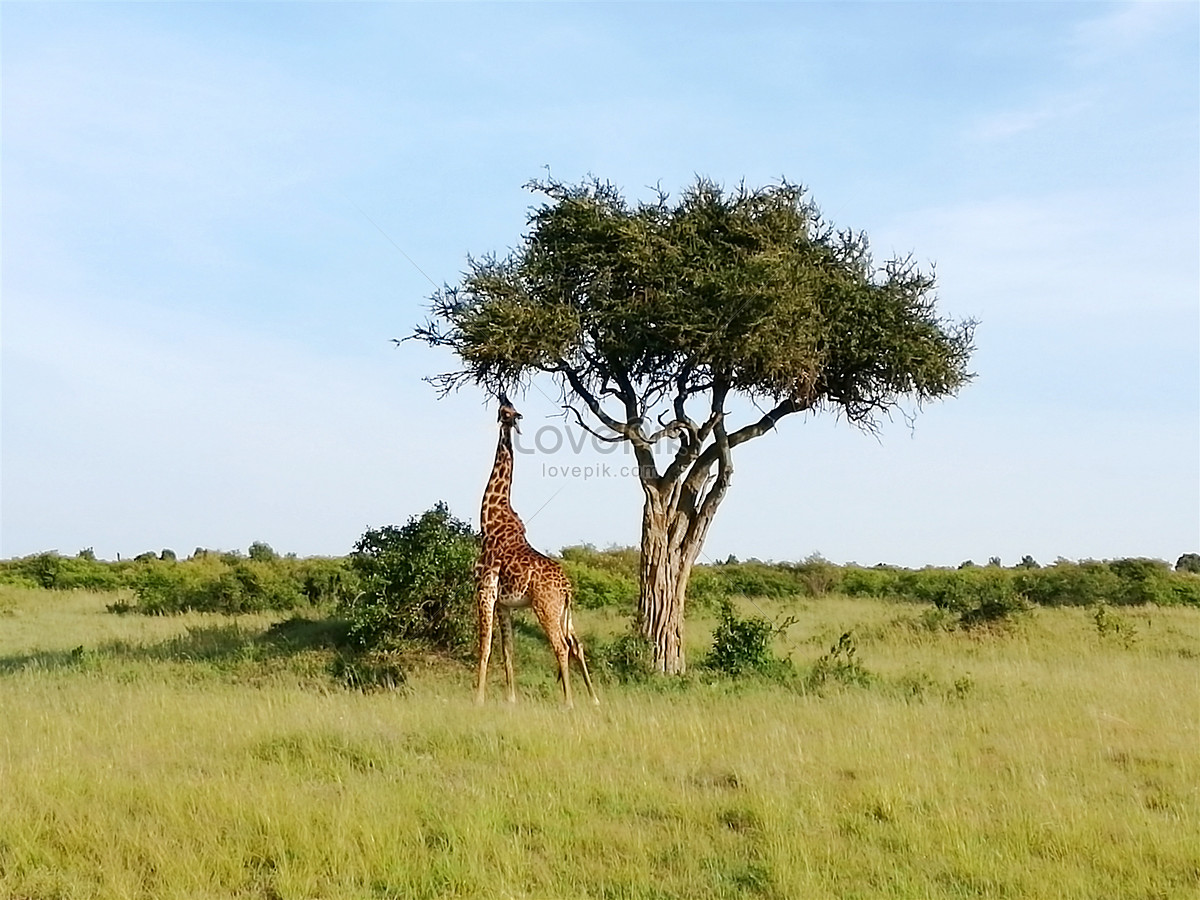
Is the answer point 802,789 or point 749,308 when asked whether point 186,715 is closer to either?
point 802,789

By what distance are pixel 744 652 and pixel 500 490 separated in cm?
349

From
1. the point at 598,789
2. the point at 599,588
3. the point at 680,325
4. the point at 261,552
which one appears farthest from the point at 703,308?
the point at 261,552

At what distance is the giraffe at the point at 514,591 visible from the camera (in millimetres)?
12391

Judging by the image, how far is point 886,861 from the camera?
685 cm

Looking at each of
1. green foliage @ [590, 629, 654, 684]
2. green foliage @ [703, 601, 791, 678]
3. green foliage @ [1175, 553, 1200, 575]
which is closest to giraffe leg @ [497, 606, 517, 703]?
green foliage @ [590, 629, 654, 684]

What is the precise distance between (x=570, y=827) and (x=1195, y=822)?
3.72m

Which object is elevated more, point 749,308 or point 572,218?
point 572,218

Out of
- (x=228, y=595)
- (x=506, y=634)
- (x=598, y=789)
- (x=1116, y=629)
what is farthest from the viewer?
(x=228, y=595)

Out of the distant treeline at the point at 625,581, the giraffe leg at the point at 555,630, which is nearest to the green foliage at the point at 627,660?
the giraffe leg at the point at 555,630

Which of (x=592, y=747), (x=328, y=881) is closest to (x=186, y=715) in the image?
(x=592, y=747)

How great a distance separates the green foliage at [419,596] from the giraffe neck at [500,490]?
5.76 feet

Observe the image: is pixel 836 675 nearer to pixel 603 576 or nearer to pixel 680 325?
pixel 680 325

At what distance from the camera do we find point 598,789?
8.06m

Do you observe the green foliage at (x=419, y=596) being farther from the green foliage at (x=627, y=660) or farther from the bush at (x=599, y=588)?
the bush at (x=599, y=588)
